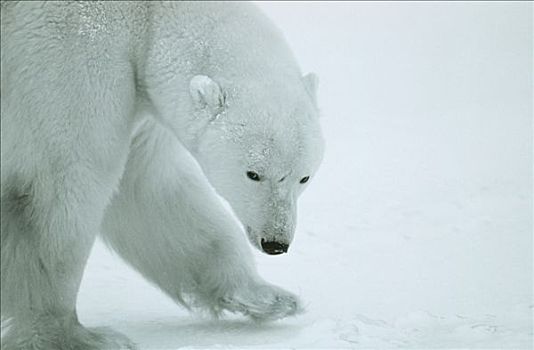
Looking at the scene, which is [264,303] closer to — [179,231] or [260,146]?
[179,231]

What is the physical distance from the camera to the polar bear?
387 cm

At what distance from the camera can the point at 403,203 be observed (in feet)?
23.1

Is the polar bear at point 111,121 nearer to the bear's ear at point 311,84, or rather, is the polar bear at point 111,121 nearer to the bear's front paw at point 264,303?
the bear's ear at point 311,84

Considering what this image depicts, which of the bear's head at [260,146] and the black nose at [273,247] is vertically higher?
the bear's head at [260,146]

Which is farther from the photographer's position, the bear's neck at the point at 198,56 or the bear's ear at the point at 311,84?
the bear's ear at the point at 311,84

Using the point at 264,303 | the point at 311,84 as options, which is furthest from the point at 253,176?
the point at 264,303

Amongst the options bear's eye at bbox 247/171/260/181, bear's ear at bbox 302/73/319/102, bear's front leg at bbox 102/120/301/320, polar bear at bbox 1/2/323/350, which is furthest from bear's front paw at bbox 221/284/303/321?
bear's ear at bbox 302/73/319/102

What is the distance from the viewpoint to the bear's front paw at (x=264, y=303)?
176 inches

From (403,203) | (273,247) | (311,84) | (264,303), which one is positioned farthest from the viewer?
(403,203)

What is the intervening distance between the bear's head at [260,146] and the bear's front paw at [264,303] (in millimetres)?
574

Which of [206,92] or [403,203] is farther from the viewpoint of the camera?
[403,203]

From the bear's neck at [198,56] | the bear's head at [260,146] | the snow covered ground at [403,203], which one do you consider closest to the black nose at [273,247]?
the bear's head at [260,146]

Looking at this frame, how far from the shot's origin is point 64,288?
13.1 ft

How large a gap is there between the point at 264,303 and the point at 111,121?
1.07 m
